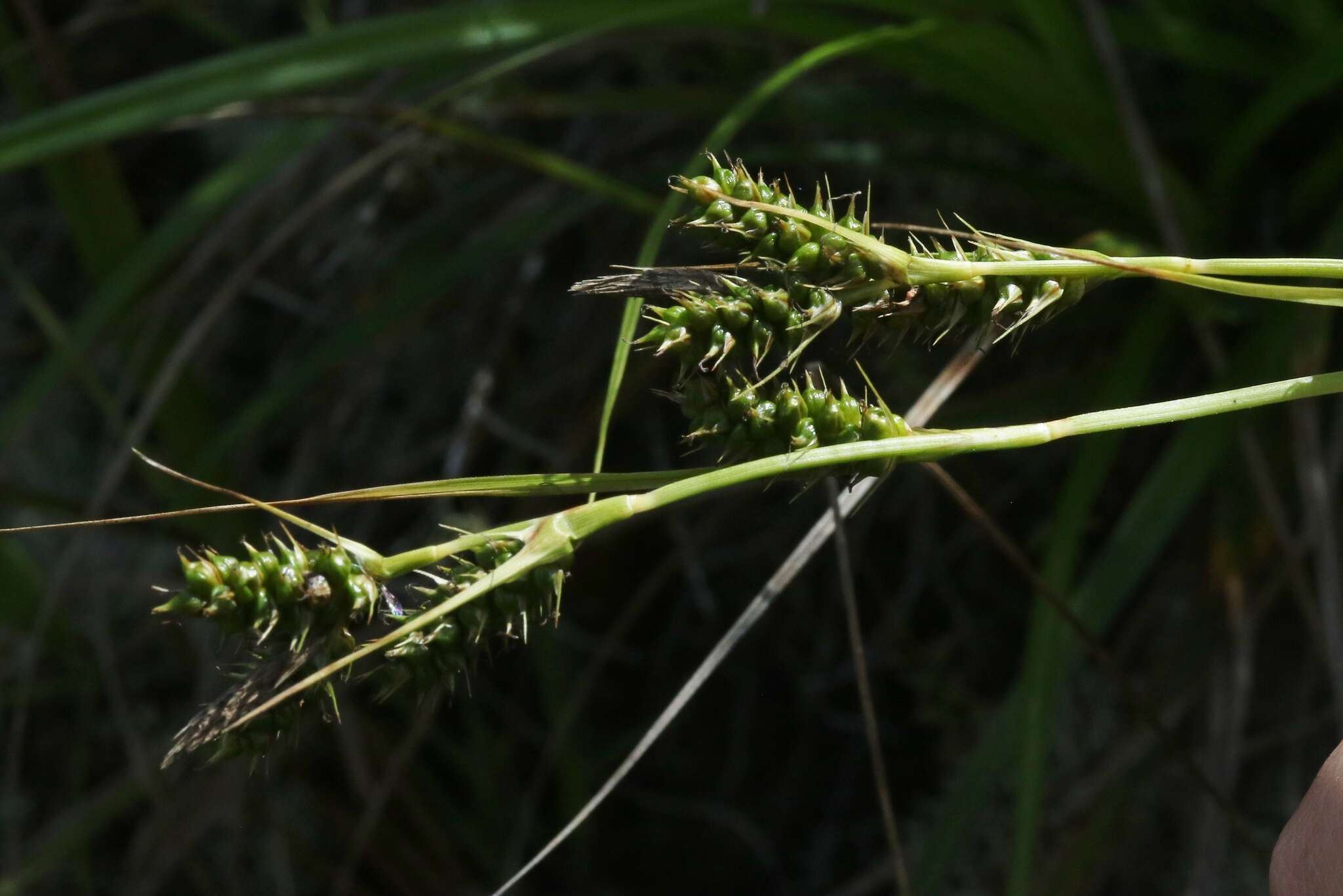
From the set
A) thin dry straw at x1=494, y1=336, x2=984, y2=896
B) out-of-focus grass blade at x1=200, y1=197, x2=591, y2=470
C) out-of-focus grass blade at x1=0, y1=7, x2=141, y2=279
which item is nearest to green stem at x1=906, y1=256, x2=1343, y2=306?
thin dry straw at x1=494, y1=336, x2=984, y2=896

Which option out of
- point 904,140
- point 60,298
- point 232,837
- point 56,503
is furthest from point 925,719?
point 60,298

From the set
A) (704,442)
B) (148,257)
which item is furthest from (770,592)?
(148,257)

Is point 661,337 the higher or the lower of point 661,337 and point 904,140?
the higher

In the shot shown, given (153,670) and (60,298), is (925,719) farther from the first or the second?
(60,298)

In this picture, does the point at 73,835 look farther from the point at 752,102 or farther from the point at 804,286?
the point at 804,286

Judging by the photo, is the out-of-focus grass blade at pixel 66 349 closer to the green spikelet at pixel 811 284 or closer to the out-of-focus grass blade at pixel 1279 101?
the green spikelet at pixel 811 284

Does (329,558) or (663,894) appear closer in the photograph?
(329,558)

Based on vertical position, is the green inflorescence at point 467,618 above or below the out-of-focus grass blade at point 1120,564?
above

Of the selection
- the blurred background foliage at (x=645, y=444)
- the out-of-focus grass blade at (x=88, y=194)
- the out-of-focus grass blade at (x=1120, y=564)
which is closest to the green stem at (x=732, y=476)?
the blurred background foliage at (x=645, y=444)
